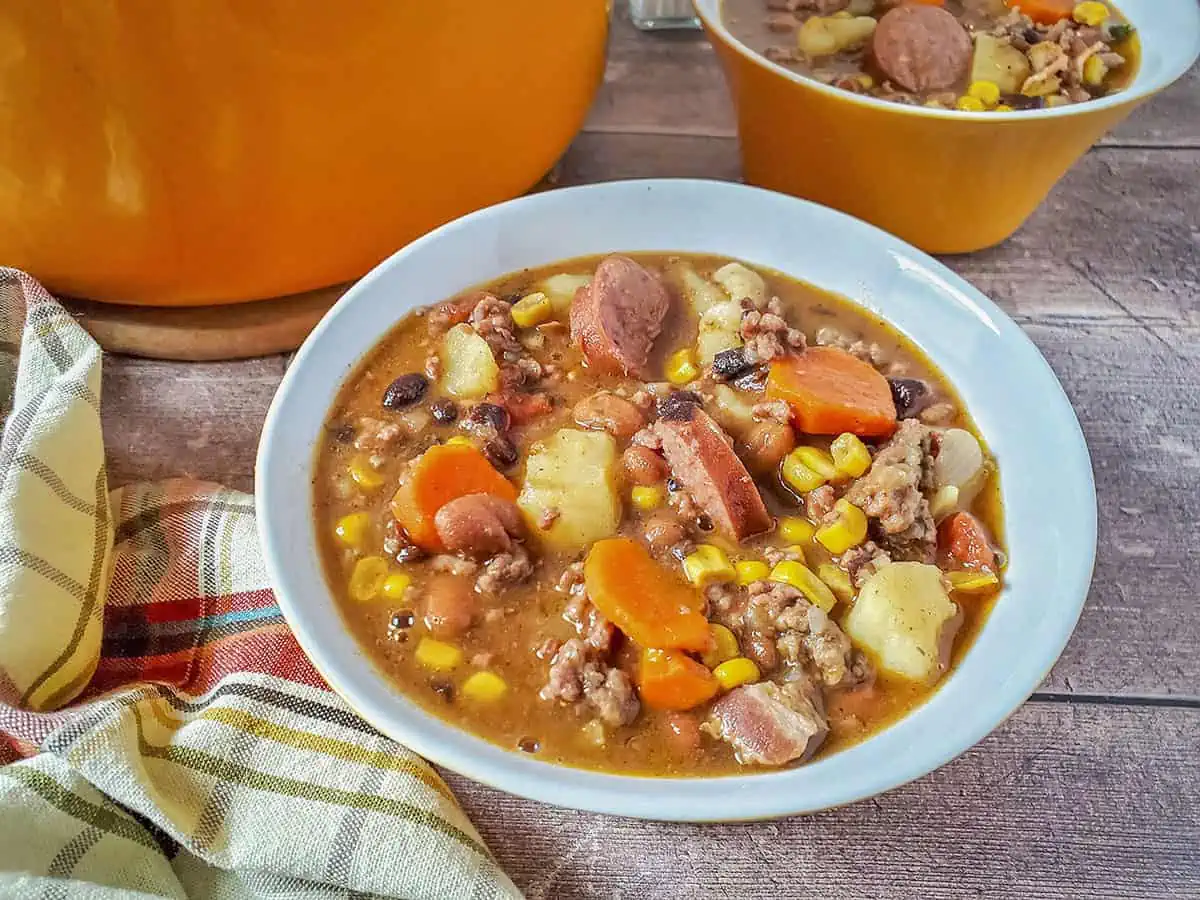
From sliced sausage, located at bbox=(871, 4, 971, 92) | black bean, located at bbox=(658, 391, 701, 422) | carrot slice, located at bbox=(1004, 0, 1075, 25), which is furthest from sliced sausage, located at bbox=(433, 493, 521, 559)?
carrot slice, located at bbox=(1004, 0, 1075, 25)

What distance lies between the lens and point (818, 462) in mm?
1771

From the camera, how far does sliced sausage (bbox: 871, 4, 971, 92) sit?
7.70ft

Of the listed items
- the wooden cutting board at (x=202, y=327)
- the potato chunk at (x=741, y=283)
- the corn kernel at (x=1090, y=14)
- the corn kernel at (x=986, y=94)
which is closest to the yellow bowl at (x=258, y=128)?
the wooden cutting board at (x=202, y=327)

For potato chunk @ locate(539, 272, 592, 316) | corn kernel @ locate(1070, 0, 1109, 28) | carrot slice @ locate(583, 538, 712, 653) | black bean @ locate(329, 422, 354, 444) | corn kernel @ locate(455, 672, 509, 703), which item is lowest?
corn kernel @ locate(455, 672, 509, 703)

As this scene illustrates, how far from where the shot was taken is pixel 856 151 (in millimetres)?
2184

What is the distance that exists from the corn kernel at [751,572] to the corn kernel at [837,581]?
9 centimetres

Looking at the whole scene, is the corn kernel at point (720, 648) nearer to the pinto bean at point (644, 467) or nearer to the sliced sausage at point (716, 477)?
the sliced sausage at point (716, 477)

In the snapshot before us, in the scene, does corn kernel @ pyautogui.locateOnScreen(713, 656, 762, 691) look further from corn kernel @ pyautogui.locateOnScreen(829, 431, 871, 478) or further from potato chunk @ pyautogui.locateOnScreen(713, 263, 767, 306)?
potato chunk @ pyautogui.locateOnScreen(713, 263, 767, 306)

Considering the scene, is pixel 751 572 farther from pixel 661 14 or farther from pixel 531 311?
pixel 661 14

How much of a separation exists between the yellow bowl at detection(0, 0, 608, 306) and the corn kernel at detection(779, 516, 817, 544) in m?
0.93

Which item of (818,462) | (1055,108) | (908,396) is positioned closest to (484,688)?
(818,462)

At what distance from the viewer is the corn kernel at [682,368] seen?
1.94m

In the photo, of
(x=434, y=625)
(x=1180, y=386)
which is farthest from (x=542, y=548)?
(x=1180, y=386)

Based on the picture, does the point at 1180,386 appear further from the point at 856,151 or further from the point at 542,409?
the point at 542,409
